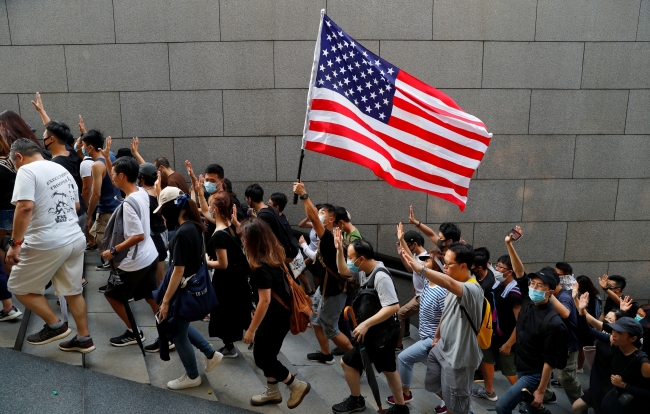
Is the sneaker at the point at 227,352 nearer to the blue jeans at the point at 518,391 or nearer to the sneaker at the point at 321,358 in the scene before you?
the sneaker at the point at 321,358

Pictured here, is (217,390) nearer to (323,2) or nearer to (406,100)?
(406,100)

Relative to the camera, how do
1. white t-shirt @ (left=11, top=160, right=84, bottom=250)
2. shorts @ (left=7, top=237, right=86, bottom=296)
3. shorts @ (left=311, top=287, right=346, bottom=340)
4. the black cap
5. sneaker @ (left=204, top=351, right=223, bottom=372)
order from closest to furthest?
1. white t-shirt @ (left=11, top=160, right=84, bottom=250)
2. shorts @ (left=7, top=237, right=86, bottom=296)
3. sneaker @ (left=204, top=351, right=223, bottom=372)
4. shorts @ (left=311, top=287, right=346, bottom=340)
5. the black cap

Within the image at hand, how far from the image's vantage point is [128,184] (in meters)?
4.82

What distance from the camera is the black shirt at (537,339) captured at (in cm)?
480

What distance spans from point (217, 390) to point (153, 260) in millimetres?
1381

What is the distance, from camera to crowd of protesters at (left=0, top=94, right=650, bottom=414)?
14.4ft

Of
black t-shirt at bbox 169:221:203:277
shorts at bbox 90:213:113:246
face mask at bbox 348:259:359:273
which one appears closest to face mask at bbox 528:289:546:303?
face mask at bbox 348:259:359:273

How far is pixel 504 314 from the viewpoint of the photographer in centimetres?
579

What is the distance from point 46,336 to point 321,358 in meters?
2.85

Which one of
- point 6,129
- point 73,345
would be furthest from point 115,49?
point 73,345

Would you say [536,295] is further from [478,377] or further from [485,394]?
[478,377]

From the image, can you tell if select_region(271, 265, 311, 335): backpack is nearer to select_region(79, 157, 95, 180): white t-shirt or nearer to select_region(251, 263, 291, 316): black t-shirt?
select_region(251, 263, 291, 316): black t-shirt

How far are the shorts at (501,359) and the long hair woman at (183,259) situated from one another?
120 inches

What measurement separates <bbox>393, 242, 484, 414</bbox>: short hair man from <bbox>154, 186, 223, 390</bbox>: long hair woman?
1.87 meters
